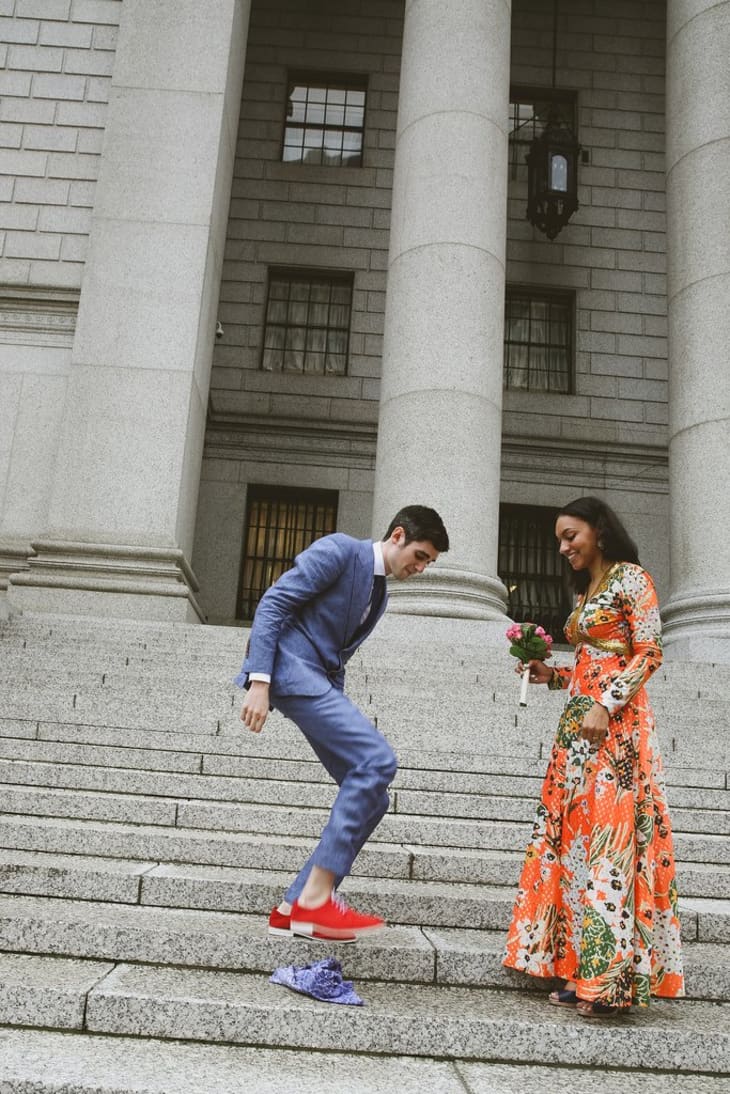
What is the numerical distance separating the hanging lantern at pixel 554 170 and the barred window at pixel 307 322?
14.2ft

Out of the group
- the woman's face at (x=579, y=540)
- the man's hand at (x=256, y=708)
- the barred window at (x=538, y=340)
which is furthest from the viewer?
the barred window at (x=538, y=340)

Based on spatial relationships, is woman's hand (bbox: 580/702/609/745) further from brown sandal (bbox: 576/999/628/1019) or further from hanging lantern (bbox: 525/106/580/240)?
hanging lantern (bbox: 525/106/580/240)

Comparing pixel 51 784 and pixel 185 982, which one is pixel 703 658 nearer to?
pixel 51 784

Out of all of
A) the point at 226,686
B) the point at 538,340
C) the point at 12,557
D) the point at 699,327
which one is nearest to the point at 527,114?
the point at 538,340

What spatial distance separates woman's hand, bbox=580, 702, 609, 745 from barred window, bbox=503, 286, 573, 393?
14936 mm

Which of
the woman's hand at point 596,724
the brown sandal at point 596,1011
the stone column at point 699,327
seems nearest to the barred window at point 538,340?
the stone column at point 699,327

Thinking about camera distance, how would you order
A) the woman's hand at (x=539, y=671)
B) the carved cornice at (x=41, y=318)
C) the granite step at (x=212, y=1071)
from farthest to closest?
the carved cornice at (x=41, y=318) < the woman's hand at (x=539, y=671) < the granite step at (x=212, y=1071)

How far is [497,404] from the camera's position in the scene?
35.8 feet

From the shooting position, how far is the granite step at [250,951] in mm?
3570

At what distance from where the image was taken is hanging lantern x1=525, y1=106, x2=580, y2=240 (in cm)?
1474

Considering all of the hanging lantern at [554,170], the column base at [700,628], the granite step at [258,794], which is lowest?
the granite step at [258,794]

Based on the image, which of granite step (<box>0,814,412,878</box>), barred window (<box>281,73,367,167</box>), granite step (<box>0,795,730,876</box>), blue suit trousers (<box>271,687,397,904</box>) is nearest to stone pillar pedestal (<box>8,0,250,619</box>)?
granite step (<box>0,795,730,876</box>)

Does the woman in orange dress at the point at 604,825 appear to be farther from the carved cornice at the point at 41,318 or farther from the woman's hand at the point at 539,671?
the carved cornice at the point at 41,318

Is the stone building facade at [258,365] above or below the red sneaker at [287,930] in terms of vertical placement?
above
